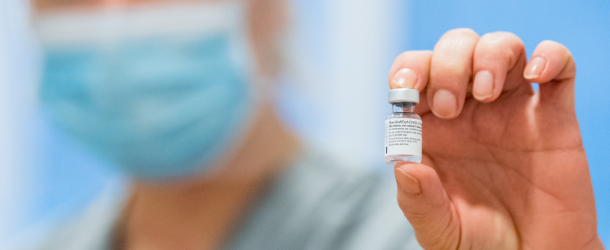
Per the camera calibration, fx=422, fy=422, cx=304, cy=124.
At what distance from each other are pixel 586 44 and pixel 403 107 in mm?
819

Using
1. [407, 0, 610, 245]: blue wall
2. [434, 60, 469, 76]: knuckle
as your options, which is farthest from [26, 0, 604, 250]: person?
[407, 0, 610, 245]: blue wall

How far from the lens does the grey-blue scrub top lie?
3.75ft

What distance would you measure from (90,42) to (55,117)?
244 mm

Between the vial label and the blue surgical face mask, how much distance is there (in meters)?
0.61

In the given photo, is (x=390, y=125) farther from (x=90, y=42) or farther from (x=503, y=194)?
(x=90, y=42)

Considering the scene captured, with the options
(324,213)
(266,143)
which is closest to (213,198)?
(266,143)

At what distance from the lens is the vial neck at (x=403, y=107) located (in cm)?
72

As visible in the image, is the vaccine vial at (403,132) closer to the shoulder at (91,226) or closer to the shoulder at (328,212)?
the shoulder at (328,212)

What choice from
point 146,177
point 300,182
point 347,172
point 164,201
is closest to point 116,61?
point 146,177

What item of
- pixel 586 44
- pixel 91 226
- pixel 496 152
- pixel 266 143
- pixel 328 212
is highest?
pixel 586 44

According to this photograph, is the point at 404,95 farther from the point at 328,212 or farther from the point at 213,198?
the point at 213,198

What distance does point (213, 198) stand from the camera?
135cm

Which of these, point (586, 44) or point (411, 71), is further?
point (586, 44)

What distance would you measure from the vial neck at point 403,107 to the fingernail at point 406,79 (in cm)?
3
